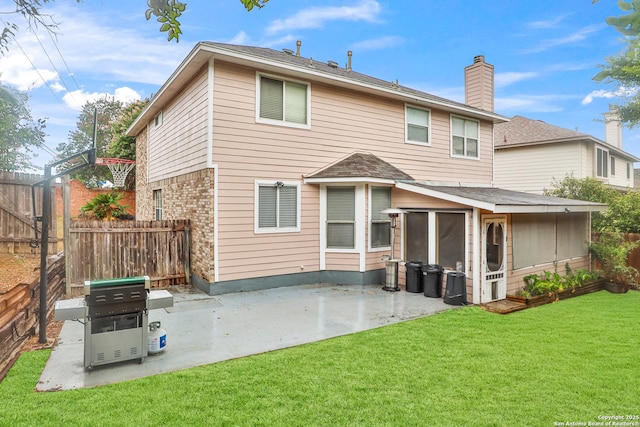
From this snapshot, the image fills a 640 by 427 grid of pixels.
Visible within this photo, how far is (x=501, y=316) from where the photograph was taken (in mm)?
7008

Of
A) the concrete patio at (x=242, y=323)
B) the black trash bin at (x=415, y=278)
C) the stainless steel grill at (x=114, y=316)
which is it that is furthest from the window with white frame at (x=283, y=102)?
the stainless steel grill at (x=114, y=316)

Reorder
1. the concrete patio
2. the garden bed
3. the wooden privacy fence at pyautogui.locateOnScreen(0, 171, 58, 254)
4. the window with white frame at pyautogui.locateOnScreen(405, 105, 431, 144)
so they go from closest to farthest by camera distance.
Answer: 1. the concrete patio
2. the wooden privacy fence at pyautogui.locateOnScreen(0, 171, 58, 254)
3. the garden bed
4. the window with white frame at pyautogui.locateOnScreen(405, 105, 431, 144)

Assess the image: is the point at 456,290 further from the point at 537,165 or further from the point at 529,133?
the point at 529,133

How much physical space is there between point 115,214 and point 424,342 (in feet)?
37.1

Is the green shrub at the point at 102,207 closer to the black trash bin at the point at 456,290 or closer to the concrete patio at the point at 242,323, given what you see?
the concrete patio at the point at 242,323

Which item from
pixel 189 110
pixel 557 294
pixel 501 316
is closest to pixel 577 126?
pixel 557 294

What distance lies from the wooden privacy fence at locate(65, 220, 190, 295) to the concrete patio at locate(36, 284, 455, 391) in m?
0.87

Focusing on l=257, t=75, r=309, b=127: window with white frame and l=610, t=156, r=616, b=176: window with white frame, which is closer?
l=257, t=75, r=309, b=127: window with white frame

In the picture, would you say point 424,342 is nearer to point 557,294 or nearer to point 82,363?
point 82,363

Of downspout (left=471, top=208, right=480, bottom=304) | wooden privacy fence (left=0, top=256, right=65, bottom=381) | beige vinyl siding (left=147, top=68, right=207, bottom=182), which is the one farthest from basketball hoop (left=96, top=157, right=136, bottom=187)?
downspout (left=471, top=208, right=480, bottom=304)

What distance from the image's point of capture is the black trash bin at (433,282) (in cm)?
839

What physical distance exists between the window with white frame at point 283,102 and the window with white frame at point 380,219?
2771 millimetres

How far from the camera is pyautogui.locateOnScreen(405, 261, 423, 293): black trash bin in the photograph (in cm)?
886

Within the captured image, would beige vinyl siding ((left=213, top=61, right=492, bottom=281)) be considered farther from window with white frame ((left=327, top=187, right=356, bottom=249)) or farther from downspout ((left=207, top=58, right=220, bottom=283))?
window with white frame ((left=327, top=187, right=356, bottom=249))
